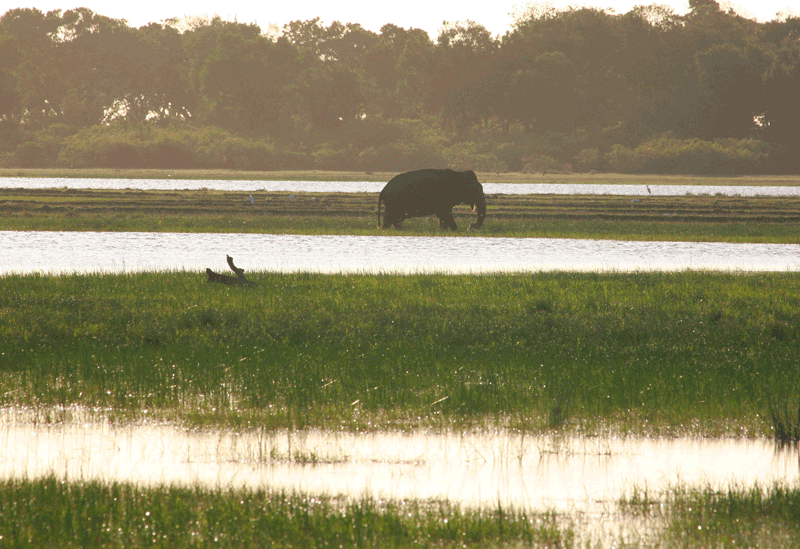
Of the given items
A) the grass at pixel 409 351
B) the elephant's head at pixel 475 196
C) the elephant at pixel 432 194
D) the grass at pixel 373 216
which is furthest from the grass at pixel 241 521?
the elephant's head at pixel 475 196

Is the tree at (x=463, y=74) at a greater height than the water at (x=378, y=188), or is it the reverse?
the tree at (x=463, y=74)

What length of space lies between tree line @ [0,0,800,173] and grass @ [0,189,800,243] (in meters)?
57.8

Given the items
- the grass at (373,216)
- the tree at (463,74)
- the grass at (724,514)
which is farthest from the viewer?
the tree at (463,74)

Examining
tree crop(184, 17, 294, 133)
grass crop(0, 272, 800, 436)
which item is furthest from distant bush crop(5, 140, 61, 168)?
grass crop(0, 272, 800, 436)

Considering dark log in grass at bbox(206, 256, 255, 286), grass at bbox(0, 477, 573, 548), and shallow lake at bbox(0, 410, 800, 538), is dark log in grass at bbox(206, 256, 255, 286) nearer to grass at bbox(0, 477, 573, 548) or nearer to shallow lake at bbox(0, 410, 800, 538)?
shallow lake at bbox(0, 410, 800, 538)

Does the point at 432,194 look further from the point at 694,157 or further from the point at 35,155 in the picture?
the point at 35,155

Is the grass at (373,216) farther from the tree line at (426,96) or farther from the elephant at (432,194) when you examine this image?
the tree line at (426,96)

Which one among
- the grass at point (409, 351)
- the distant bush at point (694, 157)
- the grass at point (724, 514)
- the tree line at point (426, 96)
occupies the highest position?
the tree line at point (426, 96)

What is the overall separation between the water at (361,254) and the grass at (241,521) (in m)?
14.0

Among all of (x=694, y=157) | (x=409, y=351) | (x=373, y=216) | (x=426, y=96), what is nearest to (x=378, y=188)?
(x=373, y=216)

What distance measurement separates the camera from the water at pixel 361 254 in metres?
23.2

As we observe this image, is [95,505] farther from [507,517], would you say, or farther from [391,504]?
[507,517]

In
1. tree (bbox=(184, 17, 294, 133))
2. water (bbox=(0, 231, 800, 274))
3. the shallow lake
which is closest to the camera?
the shallow lake

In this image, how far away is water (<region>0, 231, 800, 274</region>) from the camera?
2320 centimetres
